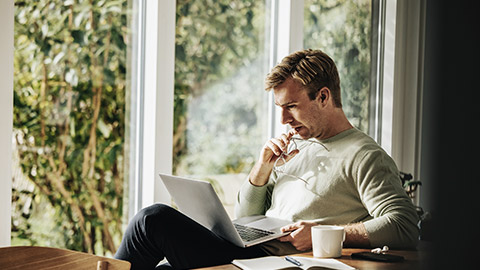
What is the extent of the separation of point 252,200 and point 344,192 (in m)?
0.37

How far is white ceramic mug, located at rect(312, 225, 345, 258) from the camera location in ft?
4.43

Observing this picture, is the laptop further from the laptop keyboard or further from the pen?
the pen

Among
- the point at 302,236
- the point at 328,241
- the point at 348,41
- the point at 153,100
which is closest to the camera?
the point at 328,241

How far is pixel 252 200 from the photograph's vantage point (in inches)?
75.2

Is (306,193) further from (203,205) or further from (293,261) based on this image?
(293,261)

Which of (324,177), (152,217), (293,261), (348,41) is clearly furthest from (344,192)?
(348,41)

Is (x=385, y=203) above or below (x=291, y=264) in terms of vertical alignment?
above

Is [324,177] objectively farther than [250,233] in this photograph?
Yes

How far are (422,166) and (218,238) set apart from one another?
60.7 inches

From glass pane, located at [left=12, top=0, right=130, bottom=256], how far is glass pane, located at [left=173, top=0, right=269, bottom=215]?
0.28 m

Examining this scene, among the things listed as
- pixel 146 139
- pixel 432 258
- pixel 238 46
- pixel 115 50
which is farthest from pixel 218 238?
pixel 432 258

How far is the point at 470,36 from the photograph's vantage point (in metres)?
0.14

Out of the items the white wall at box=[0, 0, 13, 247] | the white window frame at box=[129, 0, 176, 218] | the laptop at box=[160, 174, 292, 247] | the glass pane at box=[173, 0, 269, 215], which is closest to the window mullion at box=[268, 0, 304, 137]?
the glass pane at box=[173, 0, 269, 215]

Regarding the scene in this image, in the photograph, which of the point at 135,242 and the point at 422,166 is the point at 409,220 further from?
the point at 422,166
